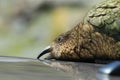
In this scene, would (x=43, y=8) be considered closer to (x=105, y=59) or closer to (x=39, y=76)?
(x=105, y=59)

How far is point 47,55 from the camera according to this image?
7039mm

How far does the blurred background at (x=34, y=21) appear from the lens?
842 cm

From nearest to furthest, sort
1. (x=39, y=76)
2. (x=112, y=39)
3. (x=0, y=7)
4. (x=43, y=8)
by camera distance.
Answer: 1. (x=39, y=76)
2. (x=112, y=39)
3. (x=43, y=8)
4. (x=0, y=7)

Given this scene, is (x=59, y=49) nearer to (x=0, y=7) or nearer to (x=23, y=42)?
(x=23, y=42)

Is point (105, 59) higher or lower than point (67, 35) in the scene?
lower

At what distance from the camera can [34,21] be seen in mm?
9133

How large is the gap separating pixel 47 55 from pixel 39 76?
3516 millimetres

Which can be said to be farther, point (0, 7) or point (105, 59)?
point (0, 7)

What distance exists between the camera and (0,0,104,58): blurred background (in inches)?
332

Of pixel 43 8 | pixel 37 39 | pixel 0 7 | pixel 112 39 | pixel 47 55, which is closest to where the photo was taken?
pixel 112 39

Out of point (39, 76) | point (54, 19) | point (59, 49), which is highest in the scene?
point (54, 19)

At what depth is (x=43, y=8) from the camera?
9195 mm

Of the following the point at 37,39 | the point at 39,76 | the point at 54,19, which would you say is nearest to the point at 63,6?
the point at 54,19

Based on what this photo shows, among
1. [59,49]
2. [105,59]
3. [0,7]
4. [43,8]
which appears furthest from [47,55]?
[0,7]
